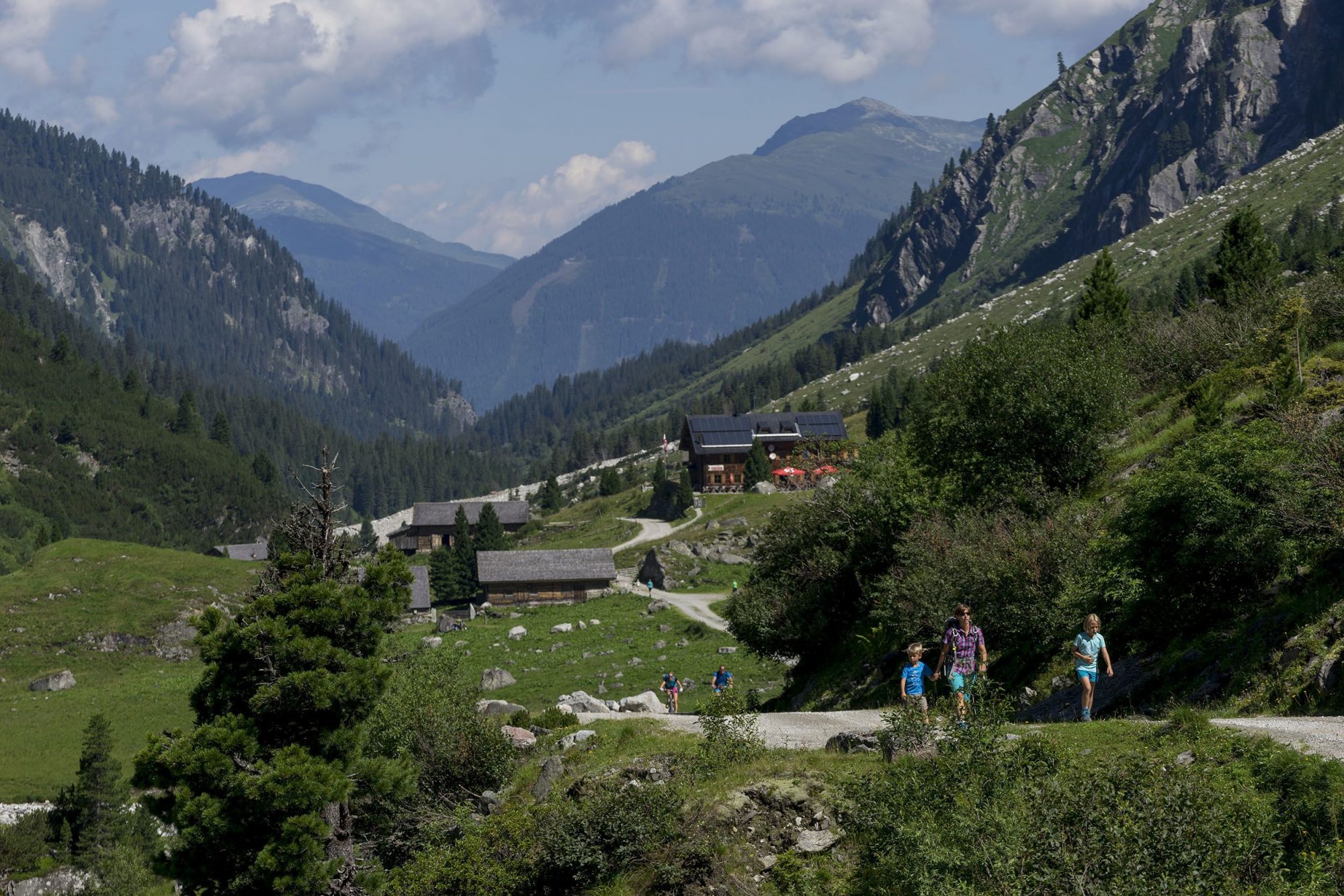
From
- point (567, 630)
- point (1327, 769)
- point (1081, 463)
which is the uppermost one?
point (1081, 463)

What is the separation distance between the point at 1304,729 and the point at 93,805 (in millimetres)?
52145

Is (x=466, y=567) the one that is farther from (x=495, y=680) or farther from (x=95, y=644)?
(x=495, y=680)

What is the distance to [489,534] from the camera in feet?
416

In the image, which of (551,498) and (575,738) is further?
(551,498)

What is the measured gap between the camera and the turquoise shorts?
2178cm

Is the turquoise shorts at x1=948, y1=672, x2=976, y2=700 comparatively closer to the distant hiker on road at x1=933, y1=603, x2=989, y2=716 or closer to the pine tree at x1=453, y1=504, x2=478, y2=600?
the distant hiker on road at x1=933, y1=603, x2=989, y2=716

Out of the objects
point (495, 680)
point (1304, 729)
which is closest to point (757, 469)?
point (495, 680)

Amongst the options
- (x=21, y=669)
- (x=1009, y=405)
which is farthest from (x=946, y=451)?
(x=21, y=669)

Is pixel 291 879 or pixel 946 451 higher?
pixel 946 451

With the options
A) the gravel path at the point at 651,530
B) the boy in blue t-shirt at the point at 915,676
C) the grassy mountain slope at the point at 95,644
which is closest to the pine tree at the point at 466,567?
the gravel path at the point at 651,530

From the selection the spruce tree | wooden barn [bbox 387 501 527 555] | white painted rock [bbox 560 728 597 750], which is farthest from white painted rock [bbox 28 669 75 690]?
wooden barn [bbox 387 501 527 555]

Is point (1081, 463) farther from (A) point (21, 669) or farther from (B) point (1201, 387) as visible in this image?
(A) point (21, 669)

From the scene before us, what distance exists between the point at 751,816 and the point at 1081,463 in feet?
79.7

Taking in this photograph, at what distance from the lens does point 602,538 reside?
5512 inches
